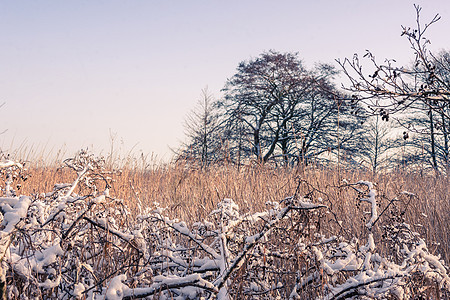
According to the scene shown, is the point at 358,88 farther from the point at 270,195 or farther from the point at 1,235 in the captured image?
the point at 1,235

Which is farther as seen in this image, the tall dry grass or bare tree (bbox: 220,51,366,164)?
bare tree (bbox: 220,51,366,164)

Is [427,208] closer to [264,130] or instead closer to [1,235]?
[1,235]

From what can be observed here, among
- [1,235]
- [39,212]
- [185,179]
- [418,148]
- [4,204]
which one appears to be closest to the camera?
[1,235]

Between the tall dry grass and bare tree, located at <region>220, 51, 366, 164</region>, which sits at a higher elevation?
bare tree, located at <region>220, 51, 366, 164</region>

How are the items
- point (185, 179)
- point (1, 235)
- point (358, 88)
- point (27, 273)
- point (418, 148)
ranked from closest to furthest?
point (1, 235) → point (27, 273) → point (358, 88) → point (185, 179) → point (418, 148)

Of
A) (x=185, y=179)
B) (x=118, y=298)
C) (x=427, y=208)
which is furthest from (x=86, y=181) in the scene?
(x=185, y=179)

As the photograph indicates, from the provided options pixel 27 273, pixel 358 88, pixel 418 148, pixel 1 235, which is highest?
pixel 418 148

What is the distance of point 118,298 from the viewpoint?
5.24ft

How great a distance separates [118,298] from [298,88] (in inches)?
815

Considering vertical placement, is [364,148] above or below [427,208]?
above

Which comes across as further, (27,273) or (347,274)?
(347,274)

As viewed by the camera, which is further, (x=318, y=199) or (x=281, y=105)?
(x=281, y=105)

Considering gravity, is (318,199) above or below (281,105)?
below

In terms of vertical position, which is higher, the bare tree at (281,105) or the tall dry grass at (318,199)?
the bare tree at (281,105)
